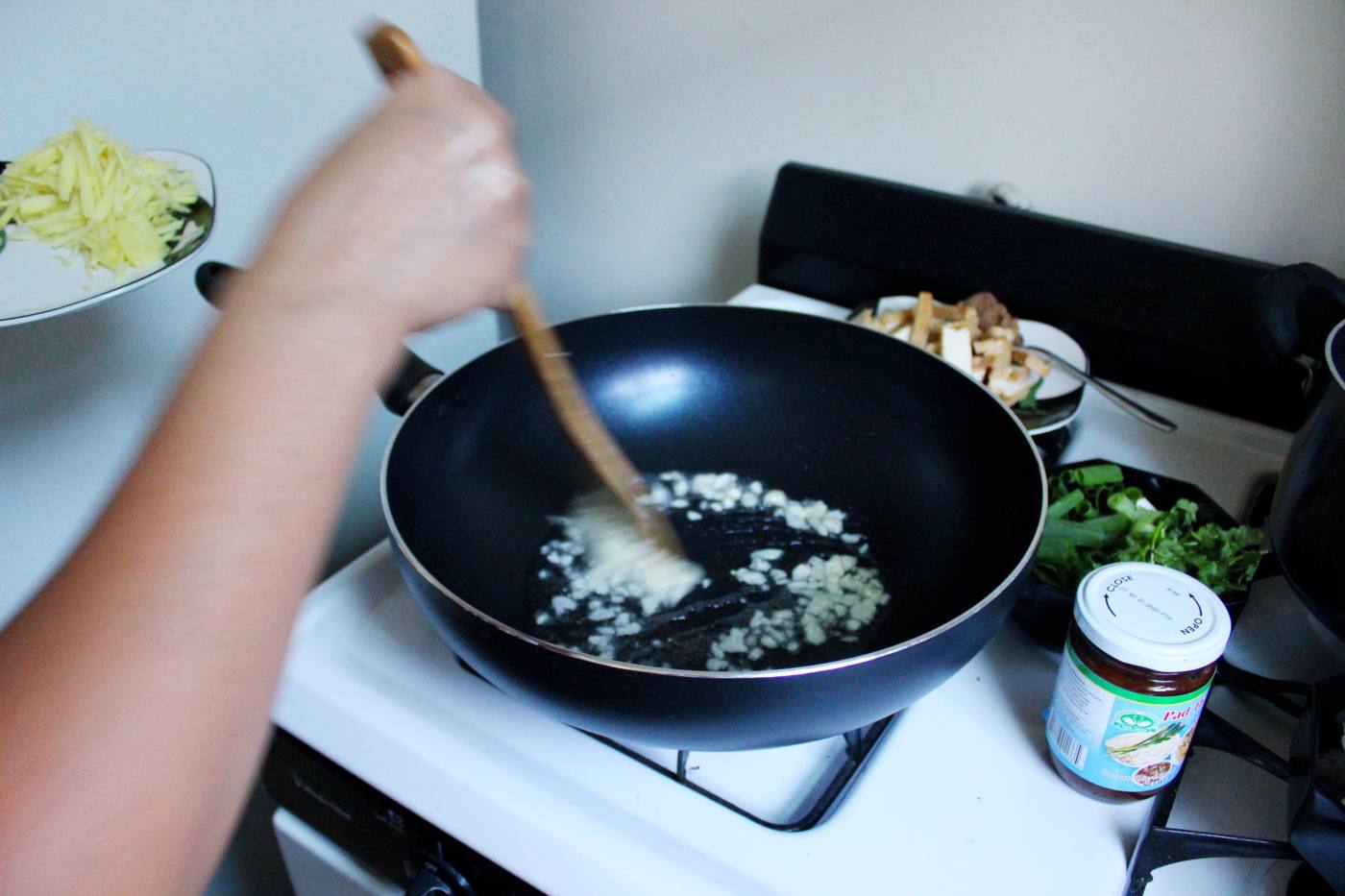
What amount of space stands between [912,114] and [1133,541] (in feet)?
1.52

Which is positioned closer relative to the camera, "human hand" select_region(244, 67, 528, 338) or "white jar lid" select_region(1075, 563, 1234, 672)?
"human hand" select_region(244, 67, 528, 338)

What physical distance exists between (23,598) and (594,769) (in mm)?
577

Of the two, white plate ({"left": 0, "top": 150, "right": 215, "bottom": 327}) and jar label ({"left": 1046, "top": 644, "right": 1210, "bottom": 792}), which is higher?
white plate ({"left": 0, "top": 150, "right": 215, "bottom": 327})

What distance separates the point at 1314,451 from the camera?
57 cm

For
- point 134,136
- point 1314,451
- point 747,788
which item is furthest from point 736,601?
point 134,136

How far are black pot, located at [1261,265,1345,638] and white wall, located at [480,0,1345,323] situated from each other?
18 cm

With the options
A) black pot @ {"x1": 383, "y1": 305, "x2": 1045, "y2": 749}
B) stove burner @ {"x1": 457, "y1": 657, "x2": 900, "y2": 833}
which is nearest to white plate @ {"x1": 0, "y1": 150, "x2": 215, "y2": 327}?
black pot @ {"x1": 383, "y1": 305, "x2": 1045, "y2": 749}

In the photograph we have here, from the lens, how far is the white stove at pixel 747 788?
0.51m

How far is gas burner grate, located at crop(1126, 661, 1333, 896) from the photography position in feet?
1.63

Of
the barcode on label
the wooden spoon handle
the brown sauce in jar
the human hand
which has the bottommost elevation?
the barcode on label

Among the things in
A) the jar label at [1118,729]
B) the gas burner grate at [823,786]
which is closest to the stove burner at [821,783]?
the gas burner grate at [823,786]

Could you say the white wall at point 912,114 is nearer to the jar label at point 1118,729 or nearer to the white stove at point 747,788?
the white stove at point 747,788

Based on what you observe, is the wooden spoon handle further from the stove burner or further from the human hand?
the stove burner

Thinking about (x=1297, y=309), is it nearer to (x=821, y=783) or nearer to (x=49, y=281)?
(x=821, y=783)
